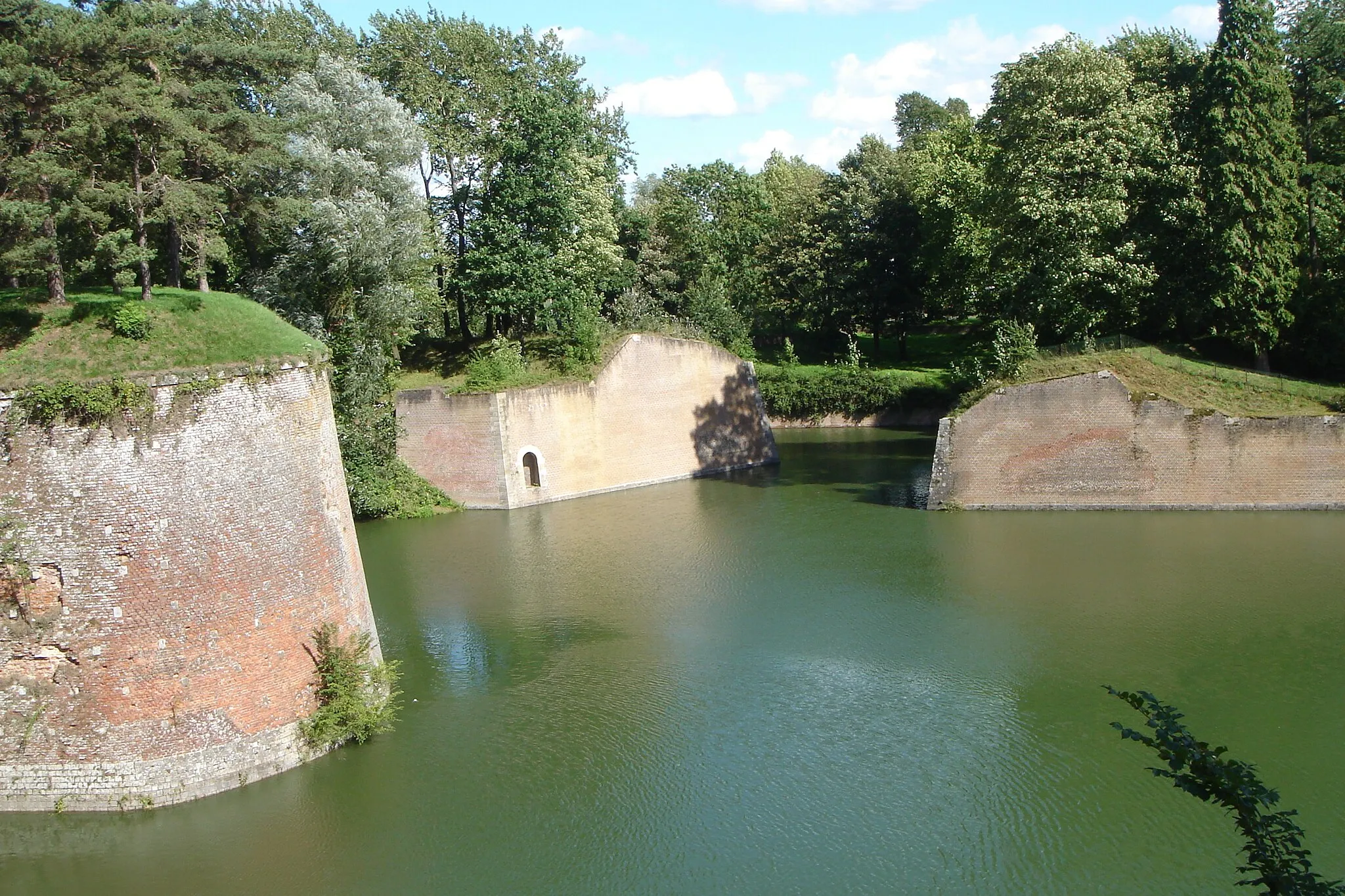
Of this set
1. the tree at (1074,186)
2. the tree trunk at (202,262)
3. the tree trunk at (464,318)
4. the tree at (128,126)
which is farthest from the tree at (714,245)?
the tree at (128,126)

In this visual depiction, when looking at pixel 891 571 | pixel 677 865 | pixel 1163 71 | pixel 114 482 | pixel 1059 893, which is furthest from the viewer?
pixel 1163 71

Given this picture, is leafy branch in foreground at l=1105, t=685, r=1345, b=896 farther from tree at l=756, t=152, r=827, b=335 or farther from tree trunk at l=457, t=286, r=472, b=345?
Result: tree at l=756, t=152, r=827, b=335

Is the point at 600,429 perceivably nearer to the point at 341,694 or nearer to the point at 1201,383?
the point at 1201,383

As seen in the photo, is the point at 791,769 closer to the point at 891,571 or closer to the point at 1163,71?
the point at 891,571

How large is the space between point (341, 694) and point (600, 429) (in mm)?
16680

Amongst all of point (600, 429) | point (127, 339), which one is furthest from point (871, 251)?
point (127, 339)

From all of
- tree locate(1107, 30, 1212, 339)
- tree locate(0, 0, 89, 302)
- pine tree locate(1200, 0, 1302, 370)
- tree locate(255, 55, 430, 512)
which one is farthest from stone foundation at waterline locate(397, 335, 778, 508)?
tree locate(0, 0, 89, 302)

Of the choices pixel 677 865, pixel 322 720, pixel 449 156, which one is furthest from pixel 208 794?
pixel 449 156

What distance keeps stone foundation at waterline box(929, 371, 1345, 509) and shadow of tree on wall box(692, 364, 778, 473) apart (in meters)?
8.60

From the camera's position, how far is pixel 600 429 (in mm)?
28391

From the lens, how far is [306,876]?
33.3 feet

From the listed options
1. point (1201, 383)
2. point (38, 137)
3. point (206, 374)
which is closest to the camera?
point (206, 374)

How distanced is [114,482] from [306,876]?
A: 4.38 m

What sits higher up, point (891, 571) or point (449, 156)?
point (449, 156)
